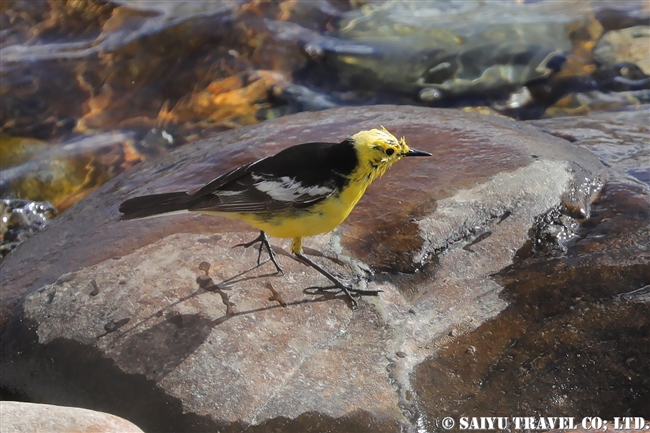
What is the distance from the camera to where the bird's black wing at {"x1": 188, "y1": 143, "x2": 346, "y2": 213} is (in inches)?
174

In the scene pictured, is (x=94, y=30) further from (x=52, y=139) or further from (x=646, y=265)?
(x=646, y=265)

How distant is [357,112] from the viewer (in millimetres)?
6797

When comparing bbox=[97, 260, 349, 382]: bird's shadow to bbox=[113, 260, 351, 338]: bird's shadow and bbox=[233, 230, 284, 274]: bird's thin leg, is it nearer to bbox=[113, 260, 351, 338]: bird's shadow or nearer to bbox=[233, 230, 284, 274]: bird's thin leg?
bbox=[113, 260, 351, 338]: bird's shadow

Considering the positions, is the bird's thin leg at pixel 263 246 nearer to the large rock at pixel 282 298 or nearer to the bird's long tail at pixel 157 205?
the large rock at pixel 282 298

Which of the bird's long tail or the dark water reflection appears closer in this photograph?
the bird's long tail

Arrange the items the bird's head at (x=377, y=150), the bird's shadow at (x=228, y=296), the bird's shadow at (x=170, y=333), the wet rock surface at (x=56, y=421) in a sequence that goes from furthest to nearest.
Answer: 1. the bird's head at (x=377, y=150)
2. the bird's shadow at (x=228, y=296)
3. the bird's shadow at (x=170, y=333)
4. the wet rock surface at (x=56, y=421)

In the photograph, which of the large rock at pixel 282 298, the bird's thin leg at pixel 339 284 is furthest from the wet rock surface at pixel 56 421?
the bird's thin leg at pixel 339 284

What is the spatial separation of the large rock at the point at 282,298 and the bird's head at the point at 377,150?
58 centimetres

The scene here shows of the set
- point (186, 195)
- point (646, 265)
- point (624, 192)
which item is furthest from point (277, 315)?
point (624, 192)

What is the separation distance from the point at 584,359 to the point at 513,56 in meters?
7.28

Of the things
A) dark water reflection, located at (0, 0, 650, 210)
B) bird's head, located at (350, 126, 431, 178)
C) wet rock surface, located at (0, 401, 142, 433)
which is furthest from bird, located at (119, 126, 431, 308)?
dark water reflection, located at (0, 0, 650, 210)

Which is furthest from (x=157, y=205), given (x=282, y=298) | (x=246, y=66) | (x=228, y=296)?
(x=246, y=66)

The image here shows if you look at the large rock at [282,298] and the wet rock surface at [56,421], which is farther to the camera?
the large rock at [282,298]

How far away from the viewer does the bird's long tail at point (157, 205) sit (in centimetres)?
442
